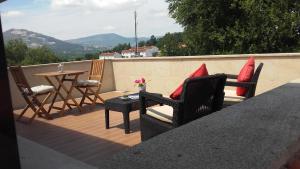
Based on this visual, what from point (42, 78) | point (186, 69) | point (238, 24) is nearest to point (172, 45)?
point (238, 24)

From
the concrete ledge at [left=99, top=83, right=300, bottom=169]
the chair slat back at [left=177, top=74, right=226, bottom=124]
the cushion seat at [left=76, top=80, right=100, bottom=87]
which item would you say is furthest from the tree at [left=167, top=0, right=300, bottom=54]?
the concrete ledge at [left=99, top=83, right=300, bottom=169]

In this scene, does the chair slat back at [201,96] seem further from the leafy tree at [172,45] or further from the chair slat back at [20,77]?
the leafy tree at [172,45]

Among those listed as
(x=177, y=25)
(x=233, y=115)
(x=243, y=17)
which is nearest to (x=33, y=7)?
(x=177, y=25)

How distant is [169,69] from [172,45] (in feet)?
34.1

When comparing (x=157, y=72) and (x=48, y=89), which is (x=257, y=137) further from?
(x=157, y=72)

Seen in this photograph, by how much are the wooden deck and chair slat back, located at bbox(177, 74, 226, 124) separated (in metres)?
1.15

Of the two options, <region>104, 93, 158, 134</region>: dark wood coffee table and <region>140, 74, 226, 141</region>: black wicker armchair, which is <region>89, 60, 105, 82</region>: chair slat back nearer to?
<region>104, 93, 158, 134</region>: dark wood coffee table

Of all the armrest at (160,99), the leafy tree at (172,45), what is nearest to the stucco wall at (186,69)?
the armrest at (160,99)

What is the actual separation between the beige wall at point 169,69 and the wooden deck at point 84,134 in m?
1.63

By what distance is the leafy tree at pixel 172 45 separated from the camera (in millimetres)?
16547

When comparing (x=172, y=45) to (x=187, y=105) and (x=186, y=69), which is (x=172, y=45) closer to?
(x=186, y=69)

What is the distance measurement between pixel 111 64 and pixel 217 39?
249 inches

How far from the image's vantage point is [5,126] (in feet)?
8.24

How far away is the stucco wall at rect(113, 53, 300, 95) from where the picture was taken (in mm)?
5533
